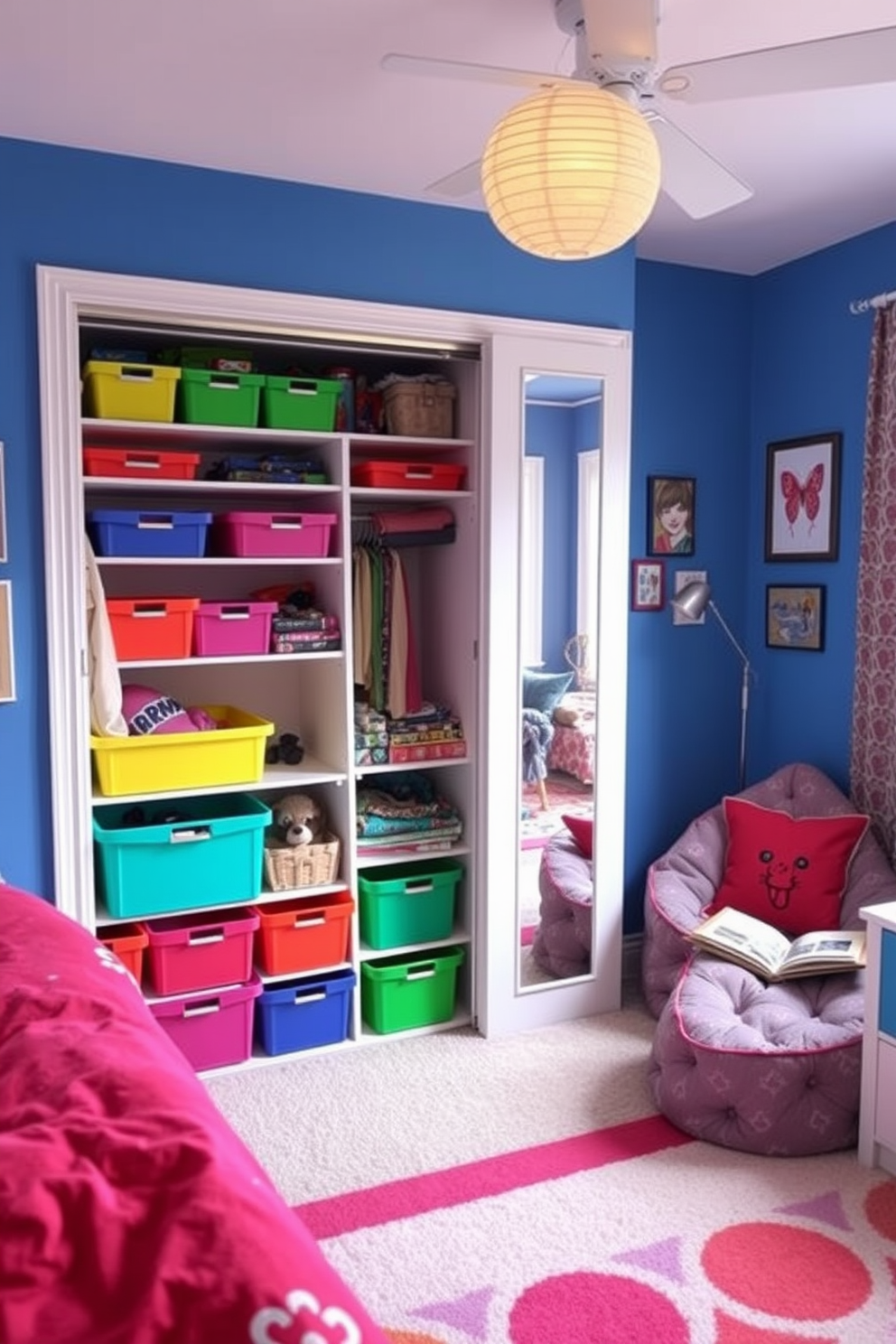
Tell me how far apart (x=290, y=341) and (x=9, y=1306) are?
99.5 inches

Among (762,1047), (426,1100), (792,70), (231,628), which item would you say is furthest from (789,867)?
(792,70)

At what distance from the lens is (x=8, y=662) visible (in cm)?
262

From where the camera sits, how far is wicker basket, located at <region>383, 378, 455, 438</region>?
317 centimetres

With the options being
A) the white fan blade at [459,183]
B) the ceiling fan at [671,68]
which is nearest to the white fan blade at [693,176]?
the ceiling fan at [671,68]

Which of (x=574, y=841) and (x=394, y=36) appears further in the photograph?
(x=574, y=841)

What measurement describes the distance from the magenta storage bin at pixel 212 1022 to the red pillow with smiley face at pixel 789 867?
152cm

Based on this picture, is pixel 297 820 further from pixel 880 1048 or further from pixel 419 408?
pixel 880 1048


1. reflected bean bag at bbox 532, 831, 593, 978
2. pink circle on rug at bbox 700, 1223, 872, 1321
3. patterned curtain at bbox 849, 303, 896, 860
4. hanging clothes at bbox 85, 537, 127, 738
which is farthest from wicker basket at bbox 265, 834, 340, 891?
patterned curtain at bbox 849, 303, 896, 860

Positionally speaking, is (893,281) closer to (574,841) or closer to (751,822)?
(751,822)

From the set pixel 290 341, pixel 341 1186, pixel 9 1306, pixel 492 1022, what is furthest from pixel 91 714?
pixel 9 1306

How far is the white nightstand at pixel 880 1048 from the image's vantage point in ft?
8.00

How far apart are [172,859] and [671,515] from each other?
211cm

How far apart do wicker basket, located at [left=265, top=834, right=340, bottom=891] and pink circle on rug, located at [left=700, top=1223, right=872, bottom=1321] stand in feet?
4.78

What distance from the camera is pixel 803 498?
11.9 feet
